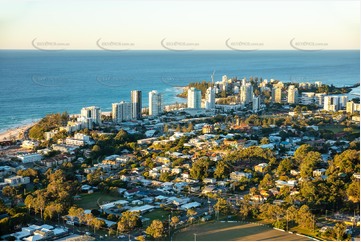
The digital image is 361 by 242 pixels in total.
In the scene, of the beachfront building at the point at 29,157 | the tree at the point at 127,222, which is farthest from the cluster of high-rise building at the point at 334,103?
the tree at the point at 127,222

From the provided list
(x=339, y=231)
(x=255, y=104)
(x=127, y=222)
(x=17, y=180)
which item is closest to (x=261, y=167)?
(x=339, y=231)

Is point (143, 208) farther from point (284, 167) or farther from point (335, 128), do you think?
point (335, 128)

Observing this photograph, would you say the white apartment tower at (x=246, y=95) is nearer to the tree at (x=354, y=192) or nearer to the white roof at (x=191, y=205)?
the tree at (x=354, y=192)

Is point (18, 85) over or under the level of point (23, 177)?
over

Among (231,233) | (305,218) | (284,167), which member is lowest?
(231,233)

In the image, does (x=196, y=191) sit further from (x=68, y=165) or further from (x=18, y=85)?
(x=18, y=85)

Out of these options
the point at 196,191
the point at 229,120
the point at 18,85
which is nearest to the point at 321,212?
the point at 196,191
